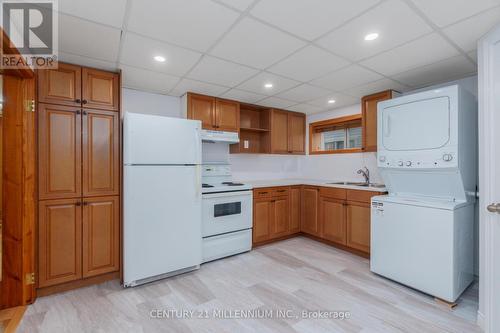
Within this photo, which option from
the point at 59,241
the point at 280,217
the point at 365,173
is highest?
the point at 365,173

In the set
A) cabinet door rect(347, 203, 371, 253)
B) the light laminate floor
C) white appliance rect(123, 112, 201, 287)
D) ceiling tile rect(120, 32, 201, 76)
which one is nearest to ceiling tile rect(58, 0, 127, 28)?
ceiling tile rect(120, 32, 201, 76)

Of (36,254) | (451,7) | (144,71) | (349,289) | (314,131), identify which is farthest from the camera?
(314,131)

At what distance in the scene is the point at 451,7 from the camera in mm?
1457

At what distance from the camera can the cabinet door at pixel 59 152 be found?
214cm

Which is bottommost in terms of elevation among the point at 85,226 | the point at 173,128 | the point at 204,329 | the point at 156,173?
the point at 204,329

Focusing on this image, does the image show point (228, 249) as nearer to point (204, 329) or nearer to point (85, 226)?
point (204, 329)

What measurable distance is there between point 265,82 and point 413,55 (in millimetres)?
1475

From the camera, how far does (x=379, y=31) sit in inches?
67.7

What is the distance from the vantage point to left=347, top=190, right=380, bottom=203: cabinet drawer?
9.55 ft

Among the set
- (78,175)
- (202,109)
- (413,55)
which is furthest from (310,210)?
(78,175)

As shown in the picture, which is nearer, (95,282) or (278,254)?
(95,282)

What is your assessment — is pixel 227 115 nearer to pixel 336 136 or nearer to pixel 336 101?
pixel 336 101

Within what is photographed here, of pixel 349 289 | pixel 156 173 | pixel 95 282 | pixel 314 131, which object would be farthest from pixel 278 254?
pixel 314 131

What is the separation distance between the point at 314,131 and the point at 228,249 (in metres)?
2.75
